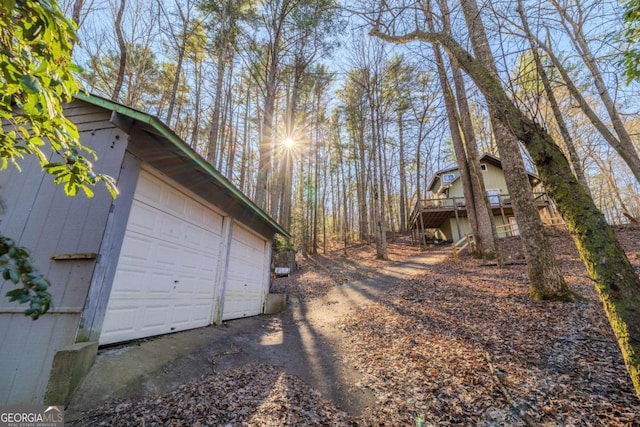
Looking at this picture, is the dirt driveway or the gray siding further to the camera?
the gray siding

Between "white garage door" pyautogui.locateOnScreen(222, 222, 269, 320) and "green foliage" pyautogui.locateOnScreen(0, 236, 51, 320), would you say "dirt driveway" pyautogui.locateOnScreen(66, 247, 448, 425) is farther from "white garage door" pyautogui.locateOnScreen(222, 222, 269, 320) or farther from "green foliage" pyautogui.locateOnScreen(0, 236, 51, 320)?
"green foliage" pyautogui.locateOnScreen(0, 236, 51, 320)

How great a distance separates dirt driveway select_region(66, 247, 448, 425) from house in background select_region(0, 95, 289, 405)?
0.27 meters

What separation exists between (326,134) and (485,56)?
1770 centimetres

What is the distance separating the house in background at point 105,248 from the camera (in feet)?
9.82

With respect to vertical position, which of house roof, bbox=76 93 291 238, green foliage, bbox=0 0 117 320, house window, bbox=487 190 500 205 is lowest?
green foliage, bbox=0 0 117 320

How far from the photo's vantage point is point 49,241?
3.42 metres

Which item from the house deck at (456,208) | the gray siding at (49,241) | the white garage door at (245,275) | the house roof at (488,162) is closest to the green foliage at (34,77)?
the gray siding at (49,241)

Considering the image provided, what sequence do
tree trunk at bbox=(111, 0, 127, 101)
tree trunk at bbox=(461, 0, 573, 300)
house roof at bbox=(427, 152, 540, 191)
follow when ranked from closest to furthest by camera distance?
tree trunk at bbox=(461, 0, 573, 300)
tree trunk at bbox=(111, 0, 127, 101)
house roof at bbox=(427, 152, 540, 191)

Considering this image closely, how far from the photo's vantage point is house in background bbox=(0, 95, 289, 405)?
9.82 ft

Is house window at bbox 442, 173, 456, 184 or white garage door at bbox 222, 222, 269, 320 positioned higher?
house window at bbox 442, 173, 456, 184

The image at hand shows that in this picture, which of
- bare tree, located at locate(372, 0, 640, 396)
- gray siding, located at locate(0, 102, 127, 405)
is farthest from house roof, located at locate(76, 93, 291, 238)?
bare tree, located at locate(372, 0, 640, 396)

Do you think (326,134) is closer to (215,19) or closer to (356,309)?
(215,19)

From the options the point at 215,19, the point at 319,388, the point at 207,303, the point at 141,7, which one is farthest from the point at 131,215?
the point at 215,19

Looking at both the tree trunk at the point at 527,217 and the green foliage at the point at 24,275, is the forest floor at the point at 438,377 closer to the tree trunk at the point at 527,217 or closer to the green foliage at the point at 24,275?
the tree trunk at the point at 527,217
